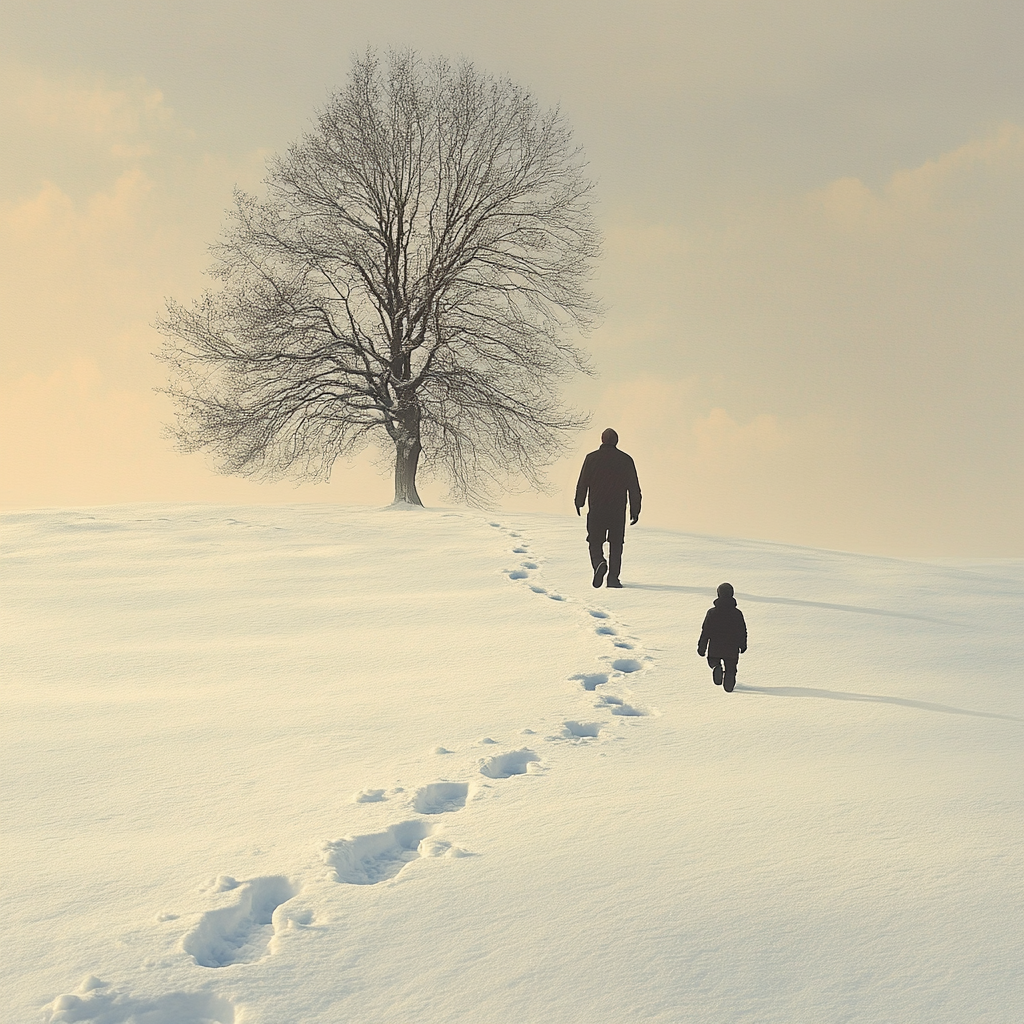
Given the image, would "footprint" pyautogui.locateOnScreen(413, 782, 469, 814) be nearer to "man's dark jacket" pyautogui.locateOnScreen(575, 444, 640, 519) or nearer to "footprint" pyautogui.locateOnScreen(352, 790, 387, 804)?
"footprint" pyautogui.locateOnScreen(352, 790, 387, 804)

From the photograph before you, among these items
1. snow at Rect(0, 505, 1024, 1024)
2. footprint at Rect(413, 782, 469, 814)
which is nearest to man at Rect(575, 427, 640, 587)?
snow at Rect(0, 505, 1024, 1024)

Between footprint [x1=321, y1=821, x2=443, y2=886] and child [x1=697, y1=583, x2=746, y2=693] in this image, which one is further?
child [x1=697, y1=583, x2=746, y2=693]

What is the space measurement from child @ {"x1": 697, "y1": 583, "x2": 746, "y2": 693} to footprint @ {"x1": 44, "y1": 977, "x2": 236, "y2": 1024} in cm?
458

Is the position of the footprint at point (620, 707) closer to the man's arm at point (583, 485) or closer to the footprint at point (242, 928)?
the footprint at point (242, 928)

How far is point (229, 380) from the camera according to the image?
1928 cm

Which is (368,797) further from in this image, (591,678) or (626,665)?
(626,665)

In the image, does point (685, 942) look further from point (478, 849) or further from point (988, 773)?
point (988, 773)

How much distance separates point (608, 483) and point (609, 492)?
10 cm

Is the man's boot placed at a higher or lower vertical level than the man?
lower

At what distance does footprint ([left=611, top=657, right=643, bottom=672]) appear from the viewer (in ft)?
24.1

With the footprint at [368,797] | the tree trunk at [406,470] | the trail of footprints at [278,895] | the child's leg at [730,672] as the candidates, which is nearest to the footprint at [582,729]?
the trail of footprints at [278,895]

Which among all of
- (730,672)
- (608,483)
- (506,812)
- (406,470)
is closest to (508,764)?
(506,812)

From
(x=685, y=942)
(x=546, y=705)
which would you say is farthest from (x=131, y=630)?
(x=685, y=942)

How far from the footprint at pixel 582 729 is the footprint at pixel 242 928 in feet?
7.80
